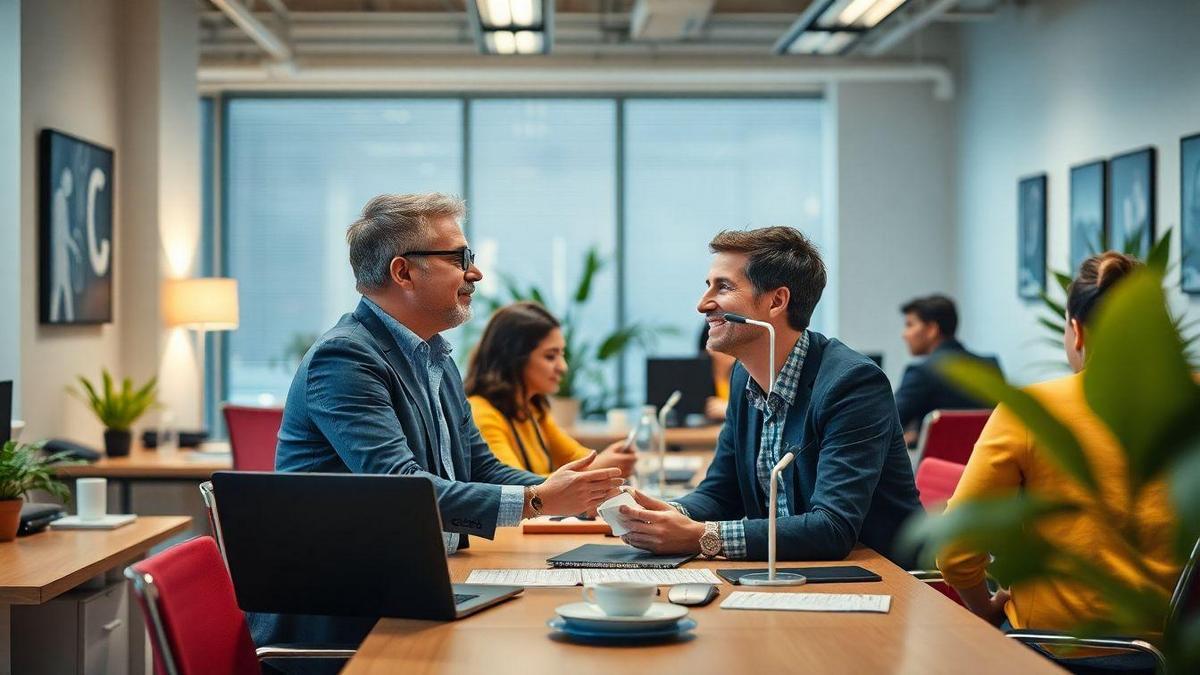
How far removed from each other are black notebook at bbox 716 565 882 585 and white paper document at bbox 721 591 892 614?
0.12 meters

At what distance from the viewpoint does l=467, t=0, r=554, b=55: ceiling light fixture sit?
5883mm

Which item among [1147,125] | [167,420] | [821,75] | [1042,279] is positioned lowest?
[167,420]

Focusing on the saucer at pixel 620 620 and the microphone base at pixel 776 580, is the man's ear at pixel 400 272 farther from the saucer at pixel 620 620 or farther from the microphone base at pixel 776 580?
the saucer at pixel 620 620

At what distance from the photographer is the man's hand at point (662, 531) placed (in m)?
2.48

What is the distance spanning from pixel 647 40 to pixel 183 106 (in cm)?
355

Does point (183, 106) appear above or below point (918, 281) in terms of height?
above

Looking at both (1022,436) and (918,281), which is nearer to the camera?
(1022,436)

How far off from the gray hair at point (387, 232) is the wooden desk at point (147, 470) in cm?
257

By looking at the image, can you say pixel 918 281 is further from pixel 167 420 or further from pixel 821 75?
pixel 167 420

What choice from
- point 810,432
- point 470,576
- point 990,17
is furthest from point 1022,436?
point 990,17

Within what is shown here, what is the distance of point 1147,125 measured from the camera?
6254mm

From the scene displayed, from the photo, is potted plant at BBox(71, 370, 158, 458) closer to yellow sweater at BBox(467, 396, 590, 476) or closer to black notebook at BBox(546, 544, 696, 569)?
yellow sweater at BBox(467, 396, 590, 476)

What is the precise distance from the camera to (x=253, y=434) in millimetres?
5199

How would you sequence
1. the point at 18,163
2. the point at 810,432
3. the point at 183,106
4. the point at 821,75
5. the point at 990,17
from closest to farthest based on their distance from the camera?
the point at 810,432, the point at 18,163, the point at 183,106, the point at 990,17, the point at 821,75
